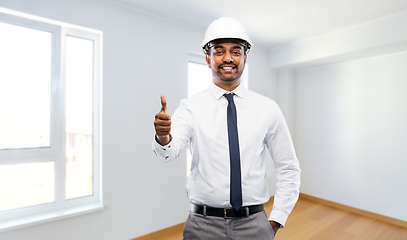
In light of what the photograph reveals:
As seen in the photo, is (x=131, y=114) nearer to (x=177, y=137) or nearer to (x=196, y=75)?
(x=196, y=75)

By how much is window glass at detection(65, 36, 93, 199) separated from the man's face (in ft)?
6.03

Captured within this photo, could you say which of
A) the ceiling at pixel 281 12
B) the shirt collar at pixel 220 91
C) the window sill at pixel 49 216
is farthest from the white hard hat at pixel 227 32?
the window sill at pixel 49 216

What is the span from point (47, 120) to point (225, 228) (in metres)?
2.04

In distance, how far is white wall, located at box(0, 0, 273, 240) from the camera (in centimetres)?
232

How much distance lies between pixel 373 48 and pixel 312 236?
2.44m

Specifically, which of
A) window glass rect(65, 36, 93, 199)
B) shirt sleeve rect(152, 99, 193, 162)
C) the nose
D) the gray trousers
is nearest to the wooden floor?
window glass rect(65, 36, 93, 199)

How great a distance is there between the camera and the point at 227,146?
1146mm

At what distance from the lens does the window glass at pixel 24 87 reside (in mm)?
2096

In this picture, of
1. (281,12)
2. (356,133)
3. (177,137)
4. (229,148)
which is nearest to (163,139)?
(177,137)

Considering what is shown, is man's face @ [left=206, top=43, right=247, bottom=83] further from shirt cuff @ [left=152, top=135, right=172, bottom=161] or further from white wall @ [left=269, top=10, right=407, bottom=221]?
white wall @ [left=269, top=10, right=407, bottom=221]

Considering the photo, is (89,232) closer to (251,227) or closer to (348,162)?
(251,227)

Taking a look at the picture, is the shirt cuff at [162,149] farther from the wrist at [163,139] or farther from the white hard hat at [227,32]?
the white hard hat at [227,32]

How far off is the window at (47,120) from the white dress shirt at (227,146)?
1.68m

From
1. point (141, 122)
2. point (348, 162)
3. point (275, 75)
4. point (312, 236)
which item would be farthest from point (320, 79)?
point (141, 122)
